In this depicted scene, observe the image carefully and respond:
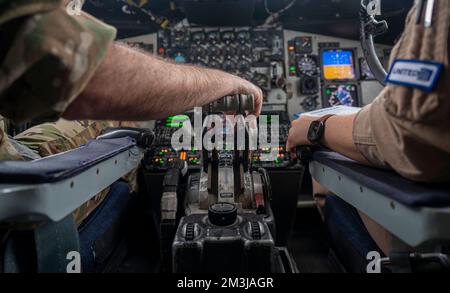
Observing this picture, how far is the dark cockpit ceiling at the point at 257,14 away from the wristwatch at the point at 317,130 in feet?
5.82

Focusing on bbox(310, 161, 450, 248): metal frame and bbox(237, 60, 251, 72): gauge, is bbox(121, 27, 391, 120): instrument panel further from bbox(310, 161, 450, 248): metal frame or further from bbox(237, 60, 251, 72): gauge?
bbox(310, 161, 450, 248): metal frame

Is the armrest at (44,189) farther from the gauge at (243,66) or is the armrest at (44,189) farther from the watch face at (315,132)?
the gauge at (243,66)

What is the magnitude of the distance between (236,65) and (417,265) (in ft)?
7.41

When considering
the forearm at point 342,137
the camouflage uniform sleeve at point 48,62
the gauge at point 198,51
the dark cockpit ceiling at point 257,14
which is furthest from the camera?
the gauge at point 198,51

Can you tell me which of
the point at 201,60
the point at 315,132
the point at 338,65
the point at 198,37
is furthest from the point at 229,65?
the point at 315,132

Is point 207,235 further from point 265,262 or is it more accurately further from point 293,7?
point 293,7

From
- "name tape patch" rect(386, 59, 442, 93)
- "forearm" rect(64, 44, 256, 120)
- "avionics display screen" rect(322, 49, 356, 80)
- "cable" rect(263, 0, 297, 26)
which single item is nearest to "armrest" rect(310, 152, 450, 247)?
"name tape patch" rect(386, 59, 442, 93)

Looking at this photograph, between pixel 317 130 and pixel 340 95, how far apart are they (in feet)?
6.47

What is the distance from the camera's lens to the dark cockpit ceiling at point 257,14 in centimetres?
253

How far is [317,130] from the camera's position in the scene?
38.5 inches

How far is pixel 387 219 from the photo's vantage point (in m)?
0.66

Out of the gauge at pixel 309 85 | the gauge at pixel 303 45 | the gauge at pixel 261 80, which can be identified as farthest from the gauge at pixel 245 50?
the gauge at pixel 309 85

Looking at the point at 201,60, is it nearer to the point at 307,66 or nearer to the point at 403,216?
the point at 307,66
